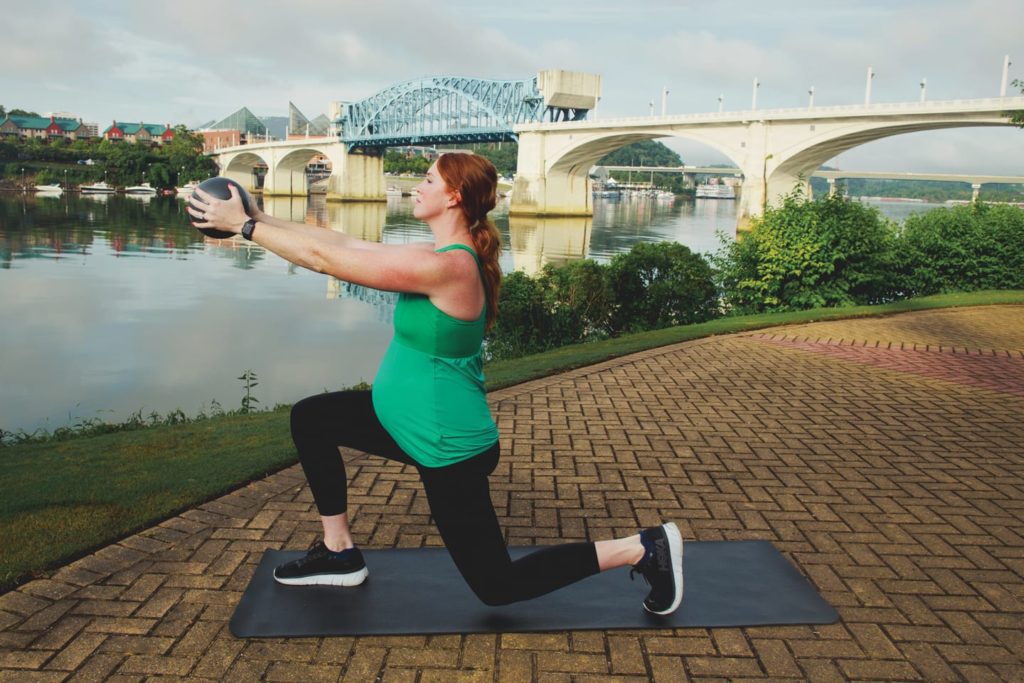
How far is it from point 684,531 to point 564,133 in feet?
176

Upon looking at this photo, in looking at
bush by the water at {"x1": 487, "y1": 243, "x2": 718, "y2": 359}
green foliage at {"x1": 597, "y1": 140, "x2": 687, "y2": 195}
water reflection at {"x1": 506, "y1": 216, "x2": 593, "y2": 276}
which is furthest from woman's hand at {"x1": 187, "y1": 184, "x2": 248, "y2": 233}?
green foliage at {"x1": 597, "y1": 140, "x2": 687, "y2": 195}

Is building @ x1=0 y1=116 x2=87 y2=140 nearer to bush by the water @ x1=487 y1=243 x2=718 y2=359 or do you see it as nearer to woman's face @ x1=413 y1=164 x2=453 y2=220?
bush by the water @ x1=487 y1=243 x2=718 y2=359

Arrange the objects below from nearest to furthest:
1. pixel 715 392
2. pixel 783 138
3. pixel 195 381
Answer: pixel 715 392, pixel 195 381, pixel 783 138

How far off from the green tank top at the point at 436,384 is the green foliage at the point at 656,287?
8.54 meters

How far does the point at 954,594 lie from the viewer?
10.2ft

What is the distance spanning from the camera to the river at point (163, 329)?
8.87m

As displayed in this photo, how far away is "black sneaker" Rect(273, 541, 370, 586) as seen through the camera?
119 inches

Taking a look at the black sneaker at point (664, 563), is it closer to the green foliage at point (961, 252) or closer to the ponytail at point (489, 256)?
the ponytail at point (489, 256)

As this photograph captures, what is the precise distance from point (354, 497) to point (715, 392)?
11.2 feet

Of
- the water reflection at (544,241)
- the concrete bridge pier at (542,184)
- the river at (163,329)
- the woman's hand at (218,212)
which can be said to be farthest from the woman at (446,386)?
the concrete bridge pier at (542,184)

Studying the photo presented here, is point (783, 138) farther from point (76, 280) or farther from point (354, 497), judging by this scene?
point (354, 497)

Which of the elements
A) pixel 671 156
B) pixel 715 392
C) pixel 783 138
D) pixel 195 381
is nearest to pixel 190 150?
pixel 783 138

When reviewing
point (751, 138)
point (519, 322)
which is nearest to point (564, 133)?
point (751, 138)

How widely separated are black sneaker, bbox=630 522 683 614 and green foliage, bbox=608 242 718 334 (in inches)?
325
